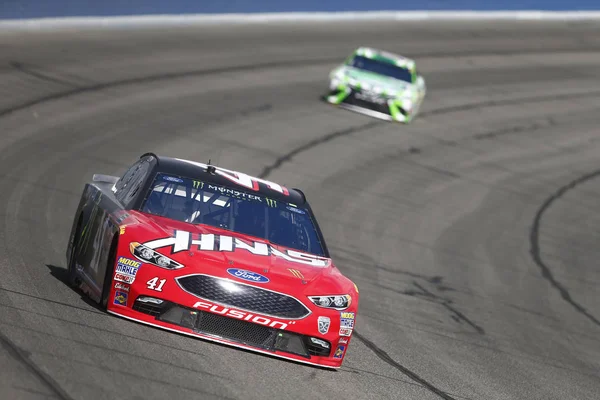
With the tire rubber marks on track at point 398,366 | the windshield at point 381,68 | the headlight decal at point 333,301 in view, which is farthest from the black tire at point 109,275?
the windshield at point 381,68

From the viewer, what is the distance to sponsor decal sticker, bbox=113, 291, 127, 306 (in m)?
7.94

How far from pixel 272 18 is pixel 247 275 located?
81.3ft

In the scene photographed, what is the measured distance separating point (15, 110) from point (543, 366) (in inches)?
429

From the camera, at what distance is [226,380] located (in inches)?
288

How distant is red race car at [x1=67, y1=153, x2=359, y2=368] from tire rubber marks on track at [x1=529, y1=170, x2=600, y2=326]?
18.0ft

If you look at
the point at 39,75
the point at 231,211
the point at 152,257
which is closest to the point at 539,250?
the point at 231,211

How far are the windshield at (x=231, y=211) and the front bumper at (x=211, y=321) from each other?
1087mm

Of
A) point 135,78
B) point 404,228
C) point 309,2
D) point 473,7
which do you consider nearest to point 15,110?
point 135,78

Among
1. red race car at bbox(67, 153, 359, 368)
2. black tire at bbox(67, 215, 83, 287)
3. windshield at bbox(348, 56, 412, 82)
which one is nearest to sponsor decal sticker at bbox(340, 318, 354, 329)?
red race car at bbox(67, 153, 359, 368)

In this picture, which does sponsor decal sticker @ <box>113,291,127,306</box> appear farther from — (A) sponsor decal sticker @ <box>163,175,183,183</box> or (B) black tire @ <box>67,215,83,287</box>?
(A) sponsor decal sticker @ <box>163,175,183,183</box>

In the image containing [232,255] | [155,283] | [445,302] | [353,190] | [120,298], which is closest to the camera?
[155,283]

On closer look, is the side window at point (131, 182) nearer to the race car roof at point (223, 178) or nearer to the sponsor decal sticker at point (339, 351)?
the race car roof at point (223, 178)

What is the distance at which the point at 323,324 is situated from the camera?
318 inches

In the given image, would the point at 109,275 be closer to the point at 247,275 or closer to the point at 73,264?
the point at 247,275
